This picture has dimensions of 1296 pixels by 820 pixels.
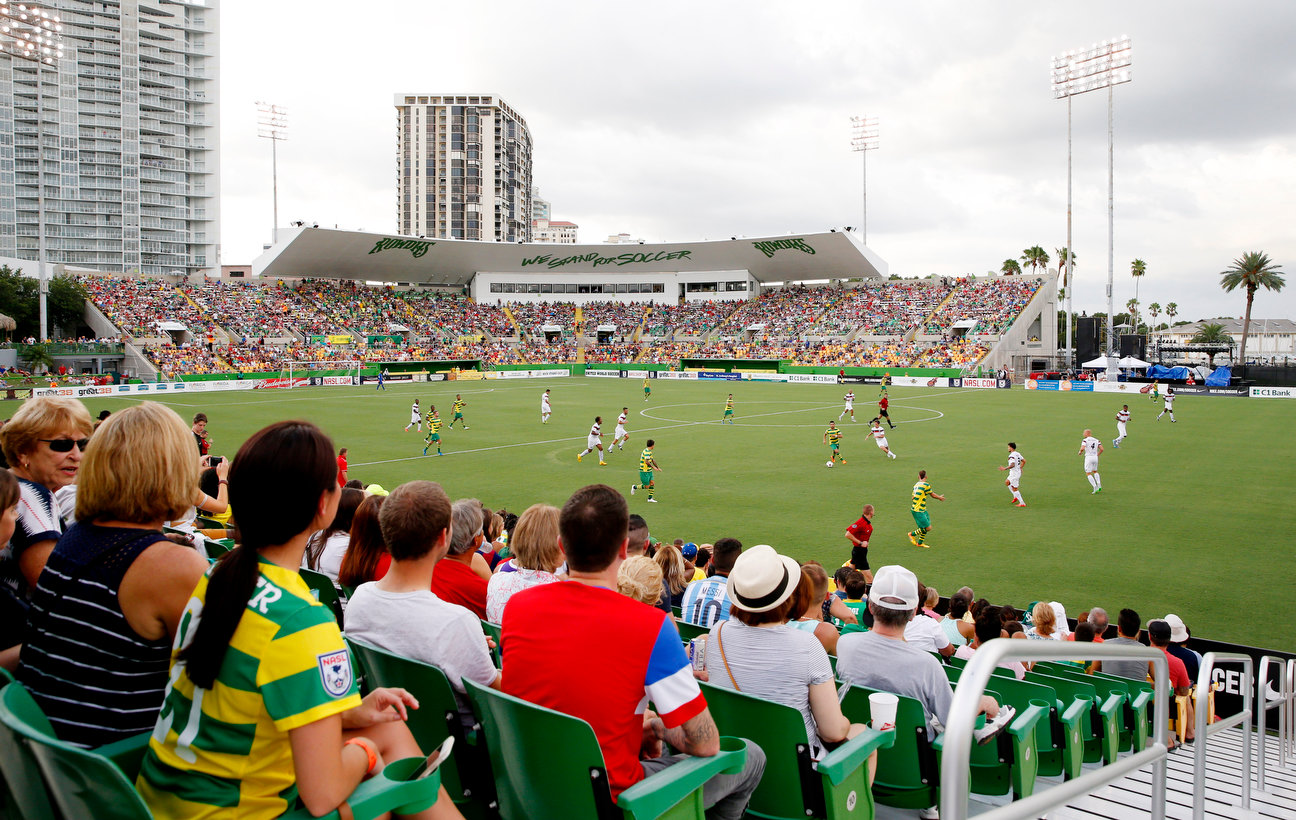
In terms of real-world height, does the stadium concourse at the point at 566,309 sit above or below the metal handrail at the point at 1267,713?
above

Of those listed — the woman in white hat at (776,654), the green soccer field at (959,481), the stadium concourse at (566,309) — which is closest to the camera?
the woman in white hat at (776,654)

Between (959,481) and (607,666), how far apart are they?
2119 cm

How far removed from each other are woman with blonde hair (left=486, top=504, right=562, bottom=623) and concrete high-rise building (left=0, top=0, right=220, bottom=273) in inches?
4884

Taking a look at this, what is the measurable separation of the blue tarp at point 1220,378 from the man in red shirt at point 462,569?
217 feet

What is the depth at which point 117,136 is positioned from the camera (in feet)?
366

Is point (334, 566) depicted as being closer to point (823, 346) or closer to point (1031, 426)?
point (1031, 426)

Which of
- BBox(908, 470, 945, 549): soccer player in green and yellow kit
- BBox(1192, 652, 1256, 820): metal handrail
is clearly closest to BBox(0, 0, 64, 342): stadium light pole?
BBox(908, 470, 945, 549): soccer player in green and yellow kit

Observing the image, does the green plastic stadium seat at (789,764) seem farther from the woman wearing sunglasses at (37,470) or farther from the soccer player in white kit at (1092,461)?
the soccer player in white kit at (1092,461)

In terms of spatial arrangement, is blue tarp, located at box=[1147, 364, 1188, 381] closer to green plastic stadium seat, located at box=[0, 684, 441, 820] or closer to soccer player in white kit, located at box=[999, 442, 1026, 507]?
soccer player in white kit, located at box=[999, 442, 1026, 507]

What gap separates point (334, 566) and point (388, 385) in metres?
55.4

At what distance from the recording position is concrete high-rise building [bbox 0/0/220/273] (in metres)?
108

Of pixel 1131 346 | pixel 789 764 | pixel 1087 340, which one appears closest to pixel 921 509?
pixel 789 764

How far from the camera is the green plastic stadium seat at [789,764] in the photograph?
10.9 ft

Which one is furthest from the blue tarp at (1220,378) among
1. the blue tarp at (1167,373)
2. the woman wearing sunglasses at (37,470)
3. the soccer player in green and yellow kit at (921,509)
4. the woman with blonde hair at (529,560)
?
the woman wearing sunglasses at (37,470)
